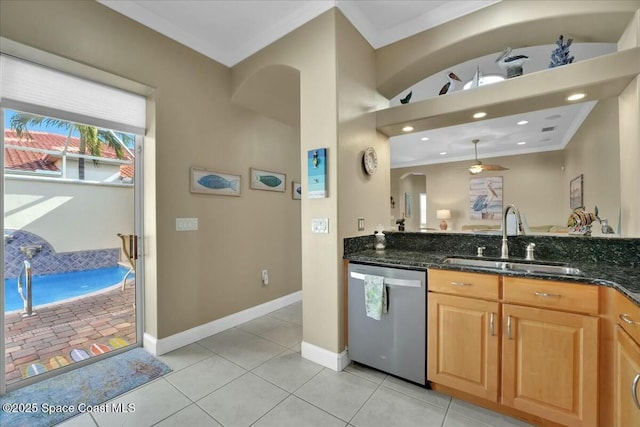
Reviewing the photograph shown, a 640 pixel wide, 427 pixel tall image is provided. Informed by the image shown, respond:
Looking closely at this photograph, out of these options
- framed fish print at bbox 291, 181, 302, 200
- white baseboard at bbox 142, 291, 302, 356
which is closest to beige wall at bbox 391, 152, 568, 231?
framed fish print at bbox 291, 181, 302, 200

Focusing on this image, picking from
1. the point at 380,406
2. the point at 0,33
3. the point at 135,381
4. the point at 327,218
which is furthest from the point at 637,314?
the point at 0,33

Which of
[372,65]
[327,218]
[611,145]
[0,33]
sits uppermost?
[372,65]

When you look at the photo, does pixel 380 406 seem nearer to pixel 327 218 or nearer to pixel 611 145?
pixel 327 218

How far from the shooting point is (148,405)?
1.75 m

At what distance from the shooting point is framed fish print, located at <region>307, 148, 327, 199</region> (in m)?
2.18

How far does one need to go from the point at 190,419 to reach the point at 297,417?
0.66 m

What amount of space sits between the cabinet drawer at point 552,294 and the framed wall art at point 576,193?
438 centimetres

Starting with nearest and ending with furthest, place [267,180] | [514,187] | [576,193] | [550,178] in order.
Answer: [267,180] → [576,193] → [550,178] → [514,187]

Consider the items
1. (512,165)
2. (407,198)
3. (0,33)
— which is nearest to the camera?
(0,33)

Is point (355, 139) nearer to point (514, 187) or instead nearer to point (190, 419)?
point (190, 419)

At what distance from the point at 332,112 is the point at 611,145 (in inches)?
141

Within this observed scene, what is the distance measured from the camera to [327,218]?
2197 millimetres

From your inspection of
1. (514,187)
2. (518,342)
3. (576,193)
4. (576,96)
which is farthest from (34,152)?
(514,187)

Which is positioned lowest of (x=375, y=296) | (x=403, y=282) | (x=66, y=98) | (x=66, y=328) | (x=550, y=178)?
(x=66, y=328)
